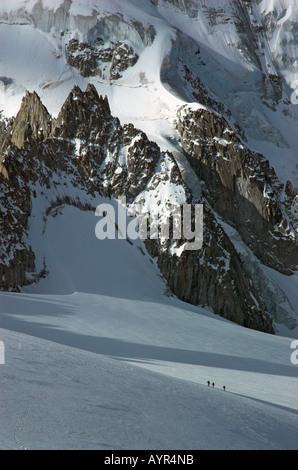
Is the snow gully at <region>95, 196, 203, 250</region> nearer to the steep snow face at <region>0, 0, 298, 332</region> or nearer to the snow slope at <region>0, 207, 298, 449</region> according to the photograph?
the snow slope at <region>0, 207, 298, 449</region>

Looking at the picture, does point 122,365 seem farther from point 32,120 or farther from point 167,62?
point 167,62

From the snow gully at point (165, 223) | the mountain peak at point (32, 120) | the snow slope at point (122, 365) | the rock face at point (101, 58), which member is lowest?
the snow slope at point (122, 365)

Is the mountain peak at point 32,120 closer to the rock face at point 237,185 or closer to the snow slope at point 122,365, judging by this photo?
the snow slope at point 122,365

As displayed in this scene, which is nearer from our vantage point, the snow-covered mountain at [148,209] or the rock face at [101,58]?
the snow-covered mountain at [148,209]

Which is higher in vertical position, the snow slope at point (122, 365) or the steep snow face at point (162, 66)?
the steep snow face at point (162, 66)

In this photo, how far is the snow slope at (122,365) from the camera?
18.8 metres

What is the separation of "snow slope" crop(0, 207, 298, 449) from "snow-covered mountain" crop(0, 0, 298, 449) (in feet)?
0.40

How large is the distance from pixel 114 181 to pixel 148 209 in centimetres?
563

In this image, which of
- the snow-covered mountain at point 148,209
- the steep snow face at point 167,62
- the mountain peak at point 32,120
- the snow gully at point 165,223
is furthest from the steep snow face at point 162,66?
the snow gully at point 165,223

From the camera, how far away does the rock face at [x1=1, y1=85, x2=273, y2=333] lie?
6719cm

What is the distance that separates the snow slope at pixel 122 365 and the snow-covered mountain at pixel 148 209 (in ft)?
0.40

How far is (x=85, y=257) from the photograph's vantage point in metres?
64.4

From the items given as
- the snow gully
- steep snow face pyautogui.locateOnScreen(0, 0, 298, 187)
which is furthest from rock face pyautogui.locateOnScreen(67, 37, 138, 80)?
the snow gully

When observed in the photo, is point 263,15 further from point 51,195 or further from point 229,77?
point 51,195
